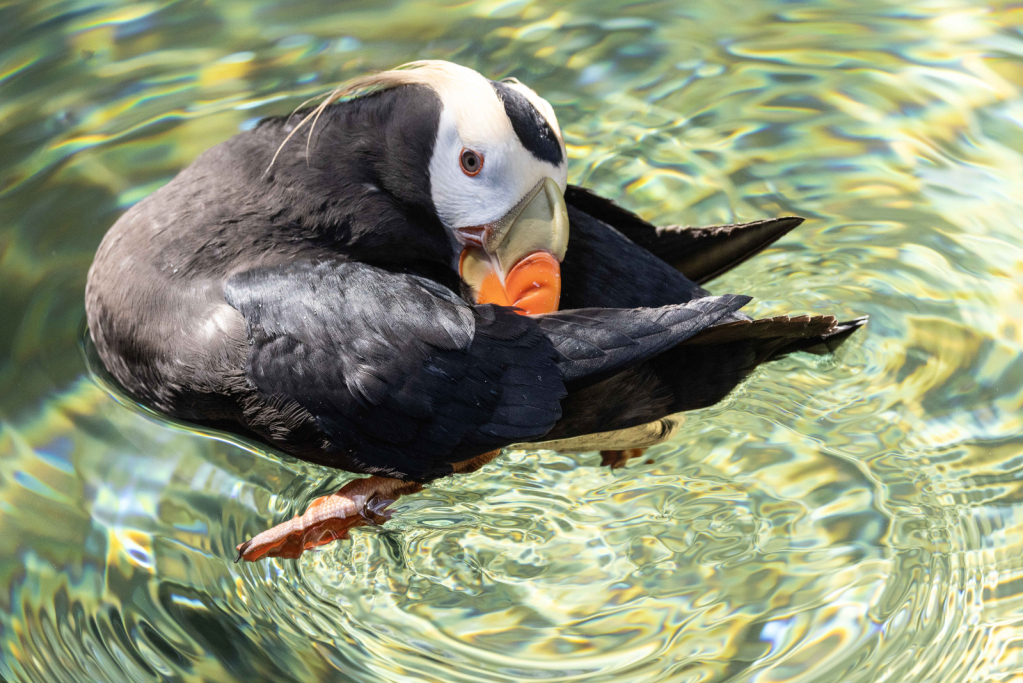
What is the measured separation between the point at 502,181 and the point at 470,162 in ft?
0.26

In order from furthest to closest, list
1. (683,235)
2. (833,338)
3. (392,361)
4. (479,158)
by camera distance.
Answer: (683,235)
(833,338)
(479,158)
(392,361)

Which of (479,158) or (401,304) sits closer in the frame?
(401,304)

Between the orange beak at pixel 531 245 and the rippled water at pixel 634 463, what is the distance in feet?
1.48

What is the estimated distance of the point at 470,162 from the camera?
6.84 ft

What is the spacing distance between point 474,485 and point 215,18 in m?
2.09

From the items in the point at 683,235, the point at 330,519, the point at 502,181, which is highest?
the point at 502,181

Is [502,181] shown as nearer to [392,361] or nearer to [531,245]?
[531,245]

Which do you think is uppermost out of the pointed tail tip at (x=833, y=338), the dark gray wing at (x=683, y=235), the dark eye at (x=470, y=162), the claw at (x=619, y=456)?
the dark eye at (x=470, y=162)

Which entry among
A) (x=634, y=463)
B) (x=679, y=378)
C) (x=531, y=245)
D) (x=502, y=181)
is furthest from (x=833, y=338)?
(x=502, y=181)

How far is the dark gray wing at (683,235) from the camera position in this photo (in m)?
2.36

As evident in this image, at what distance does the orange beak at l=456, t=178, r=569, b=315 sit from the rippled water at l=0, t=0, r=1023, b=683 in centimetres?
45

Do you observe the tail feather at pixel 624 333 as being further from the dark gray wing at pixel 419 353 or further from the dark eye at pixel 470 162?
the dark eye at pixel 470 162

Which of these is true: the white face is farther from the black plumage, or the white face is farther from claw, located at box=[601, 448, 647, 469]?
claw, located at box=[601, 448, 647, 469]

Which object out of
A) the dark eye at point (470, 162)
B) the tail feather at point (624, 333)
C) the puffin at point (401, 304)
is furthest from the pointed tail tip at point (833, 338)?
the dark eye at point (470, 162)
